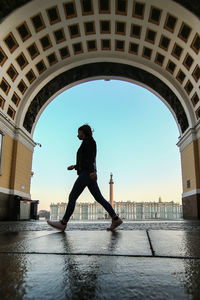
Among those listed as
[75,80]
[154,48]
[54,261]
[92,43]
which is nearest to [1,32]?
[92,43]

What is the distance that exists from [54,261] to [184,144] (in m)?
16.1

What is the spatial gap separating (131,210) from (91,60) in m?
75.4

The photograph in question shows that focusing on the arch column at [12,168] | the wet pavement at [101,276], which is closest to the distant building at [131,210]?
the arch column at [12,168]

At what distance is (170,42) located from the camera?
13.2m

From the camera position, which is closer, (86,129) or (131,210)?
(86,129)

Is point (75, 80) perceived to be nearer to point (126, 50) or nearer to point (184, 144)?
point (126, 50)

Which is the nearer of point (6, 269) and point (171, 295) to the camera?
point (171, 295)

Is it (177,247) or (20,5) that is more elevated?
(20,5)

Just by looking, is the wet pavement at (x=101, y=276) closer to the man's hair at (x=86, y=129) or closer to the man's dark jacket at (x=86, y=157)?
the man's dark jacket at (x=86, y=157)

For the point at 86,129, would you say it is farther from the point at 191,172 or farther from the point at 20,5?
the point at 191,172

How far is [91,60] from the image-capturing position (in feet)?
52.2

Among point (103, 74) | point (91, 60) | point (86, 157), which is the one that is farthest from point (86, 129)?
point (103, 74)

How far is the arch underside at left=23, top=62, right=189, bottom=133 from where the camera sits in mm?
16312

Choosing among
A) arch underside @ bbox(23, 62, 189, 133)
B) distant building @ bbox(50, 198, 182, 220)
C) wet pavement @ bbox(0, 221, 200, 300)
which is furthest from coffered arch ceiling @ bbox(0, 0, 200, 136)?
distant building @ bbox(50, 198, 182, 220)
